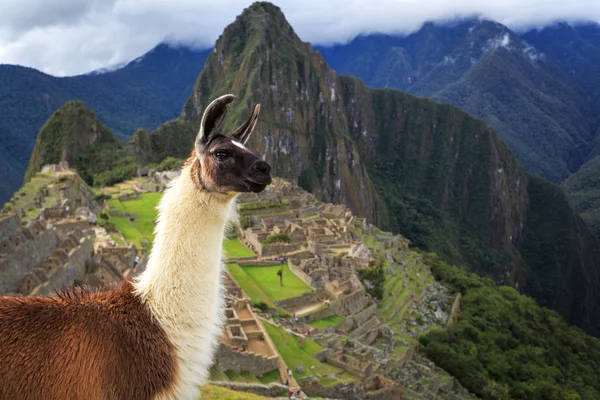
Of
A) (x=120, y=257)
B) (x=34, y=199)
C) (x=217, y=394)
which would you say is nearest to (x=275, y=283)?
(x=120, y=257)

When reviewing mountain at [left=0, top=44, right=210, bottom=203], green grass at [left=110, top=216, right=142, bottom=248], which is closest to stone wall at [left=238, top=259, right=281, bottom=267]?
green grass at [left=110, top=216, right=142, bottom=248]

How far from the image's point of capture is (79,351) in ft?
8.39

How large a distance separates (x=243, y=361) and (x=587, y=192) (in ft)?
469

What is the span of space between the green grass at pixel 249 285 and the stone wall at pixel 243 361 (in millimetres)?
5759

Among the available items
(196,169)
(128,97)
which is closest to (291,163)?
(128,97)

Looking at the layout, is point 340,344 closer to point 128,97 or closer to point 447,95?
point 128,97

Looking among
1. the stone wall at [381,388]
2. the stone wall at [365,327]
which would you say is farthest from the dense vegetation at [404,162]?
the stone wall at [381,388]

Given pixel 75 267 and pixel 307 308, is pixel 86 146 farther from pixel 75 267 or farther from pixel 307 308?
pixel 75 267

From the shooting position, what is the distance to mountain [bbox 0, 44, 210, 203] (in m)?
72.1

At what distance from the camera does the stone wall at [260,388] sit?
380 inches

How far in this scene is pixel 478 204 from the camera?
5133 inches

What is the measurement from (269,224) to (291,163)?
228 feet

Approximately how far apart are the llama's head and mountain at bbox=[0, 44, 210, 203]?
54.3m

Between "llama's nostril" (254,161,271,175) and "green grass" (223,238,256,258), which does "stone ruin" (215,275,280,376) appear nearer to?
"llama's nostril" (254,161,271,175)
